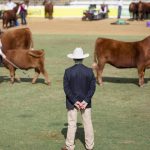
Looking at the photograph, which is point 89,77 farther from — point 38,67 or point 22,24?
point 22,24

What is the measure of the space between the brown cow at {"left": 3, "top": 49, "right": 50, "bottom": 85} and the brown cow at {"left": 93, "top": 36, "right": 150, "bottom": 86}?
1.52m

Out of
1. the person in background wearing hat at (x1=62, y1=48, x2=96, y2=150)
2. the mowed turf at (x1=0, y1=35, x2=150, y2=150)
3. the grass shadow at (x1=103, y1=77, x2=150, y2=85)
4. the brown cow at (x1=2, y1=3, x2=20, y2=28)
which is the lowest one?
the brown cow at (x1=2, y1=3, x2=20, y2=28)

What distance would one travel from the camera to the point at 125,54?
1507cm

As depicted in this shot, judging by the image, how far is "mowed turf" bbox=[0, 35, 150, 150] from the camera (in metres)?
9.67

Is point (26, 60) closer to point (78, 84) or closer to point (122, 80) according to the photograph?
point (122, 80)

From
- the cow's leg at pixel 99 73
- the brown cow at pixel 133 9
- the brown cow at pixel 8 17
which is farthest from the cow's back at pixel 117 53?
the brown cow at pixel 133 9

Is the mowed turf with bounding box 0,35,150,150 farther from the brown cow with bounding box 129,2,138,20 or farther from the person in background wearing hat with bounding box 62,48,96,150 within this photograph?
the brown cow with bounding box 129,2,138,20

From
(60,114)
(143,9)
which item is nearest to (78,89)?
(60,114)

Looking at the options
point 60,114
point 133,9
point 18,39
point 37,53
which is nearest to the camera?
point 60,114

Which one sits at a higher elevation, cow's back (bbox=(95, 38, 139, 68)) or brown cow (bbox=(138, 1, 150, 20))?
cow's back (bbox=(95, 38, 139, 68))

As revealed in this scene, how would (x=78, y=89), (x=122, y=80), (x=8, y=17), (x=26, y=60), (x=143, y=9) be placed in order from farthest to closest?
Answer: (x=143, y=9) < (x=8, y=17) < (x=122, y=80) < (x=26, y=60) < (x=78, y=89)

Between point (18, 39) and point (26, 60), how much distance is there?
9.73 feet

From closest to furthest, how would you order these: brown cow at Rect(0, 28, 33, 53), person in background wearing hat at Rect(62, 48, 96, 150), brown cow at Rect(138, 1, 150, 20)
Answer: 1. person in background wearing hat at Rect(62, 48, 96, 150)
2. brown cow at Rect(0, 28, 33, 53)
3. brown cow at Rect(138, 1, 150, 20)

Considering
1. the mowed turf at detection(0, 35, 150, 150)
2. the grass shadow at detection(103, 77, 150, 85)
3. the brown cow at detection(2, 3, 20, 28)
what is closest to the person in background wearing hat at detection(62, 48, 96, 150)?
the mowed turf at detection(0, 35, 150, 150)
